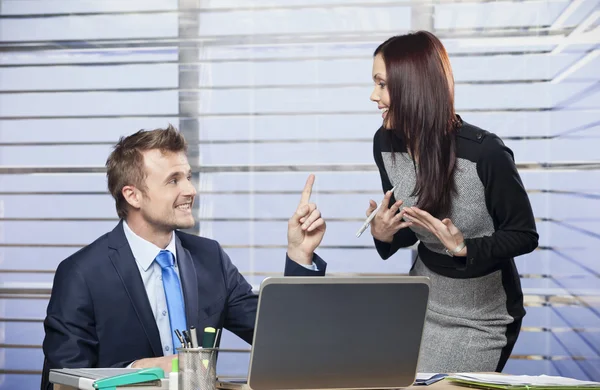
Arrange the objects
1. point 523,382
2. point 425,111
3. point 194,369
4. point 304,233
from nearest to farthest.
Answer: point 194,369, point 523,382, point 304,233, point 425,111

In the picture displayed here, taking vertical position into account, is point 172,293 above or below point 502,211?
below

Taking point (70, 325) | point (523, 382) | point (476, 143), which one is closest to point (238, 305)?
point (70, 325)

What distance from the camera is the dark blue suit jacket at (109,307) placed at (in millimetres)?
2076

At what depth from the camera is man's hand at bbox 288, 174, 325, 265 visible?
80.4 inches

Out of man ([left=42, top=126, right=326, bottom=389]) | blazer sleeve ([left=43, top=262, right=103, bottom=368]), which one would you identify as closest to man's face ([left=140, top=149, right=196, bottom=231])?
man ([left=42, top=126, right=326, bottom=389])

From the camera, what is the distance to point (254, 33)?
13.3 ft

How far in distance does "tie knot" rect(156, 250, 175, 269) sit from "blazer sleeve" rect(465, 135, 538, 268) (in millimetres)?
860

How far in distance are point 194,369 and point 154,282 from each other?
2.56 feet

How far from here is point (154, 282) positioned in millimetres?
2299

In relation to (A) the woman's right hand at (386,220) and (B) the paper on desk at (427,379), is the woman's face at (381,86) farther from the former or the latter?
(B) the paper on desk at (427,379)

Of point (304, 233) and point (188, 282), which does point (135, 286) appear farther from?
point (304, 233)

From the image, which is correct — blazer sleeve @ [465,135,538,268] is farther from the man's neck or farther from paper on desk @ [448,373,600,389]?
the man's neck

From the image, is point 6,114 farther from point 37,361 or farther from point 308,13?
point 308,13

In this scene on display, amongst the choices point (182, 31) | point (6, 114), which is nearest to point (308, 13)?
point (182, 31)
